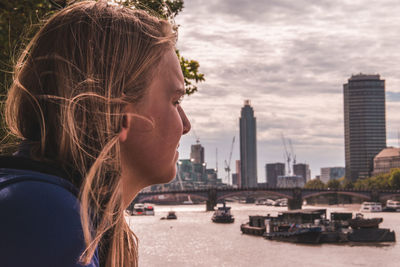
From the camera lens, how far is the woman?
3.87 ft

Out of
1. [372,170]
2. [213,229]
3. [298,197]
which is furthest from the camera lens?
[372,170]

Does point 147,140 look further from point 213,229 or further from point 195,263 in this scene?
point 213,229

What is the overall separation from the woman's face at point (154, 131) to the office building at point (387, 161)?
18764 centimetres

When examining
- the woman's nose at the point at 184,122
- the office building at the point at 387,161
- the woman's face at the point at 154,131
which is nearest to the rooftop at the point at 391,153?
the office building at the point at 387,161

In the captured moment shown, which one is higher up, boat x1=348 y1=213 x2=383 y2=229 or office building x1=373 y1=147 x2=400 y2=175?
office building x1=373 y1=147 x2=400 y2=175

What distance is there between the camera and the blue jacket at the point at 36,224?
39.8 inches

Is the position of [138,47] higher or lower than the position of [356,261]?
higher

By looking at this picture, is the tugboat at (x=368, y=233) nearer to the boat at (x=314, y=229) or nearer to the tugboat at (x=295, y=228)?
the boat at (x=314, y=229)

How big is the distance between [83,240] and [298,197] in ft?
374

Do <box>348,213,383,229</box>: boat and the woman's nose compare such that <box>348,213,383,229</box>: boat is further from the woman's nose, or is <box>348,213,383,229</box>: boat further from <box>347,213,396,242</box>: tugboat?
the woman's nose

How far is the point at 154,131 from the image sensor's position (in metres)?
1.55

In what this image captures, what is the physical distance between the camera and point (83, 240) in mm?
1079

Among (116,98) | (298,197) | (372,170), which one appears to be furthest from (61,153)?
(372,170)

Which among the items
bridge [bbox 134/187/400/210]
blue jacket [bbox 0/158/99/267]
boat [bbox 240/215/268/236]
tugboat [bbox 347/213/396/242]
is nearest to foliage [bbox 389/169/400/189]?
bridge [bbox 134/187/400/210]
